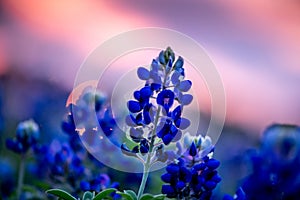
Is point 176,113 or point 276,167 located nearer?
Answer: point 176,113

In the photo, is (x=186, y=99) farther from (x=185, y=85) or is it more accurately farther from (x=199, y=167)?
(x=199, y=167)

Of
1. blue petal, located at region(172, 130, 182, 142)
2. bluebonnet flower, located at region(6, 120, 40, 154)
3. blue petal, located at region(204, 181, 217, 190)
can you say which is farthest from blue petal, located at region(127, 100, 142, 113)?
bluebonnet flower, located at region(6, 120, 40, 154)

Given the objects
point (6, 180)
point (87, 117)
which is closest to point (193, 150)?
point (87, 117)

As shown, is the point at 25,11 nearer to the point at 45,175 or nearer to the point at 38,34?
the point at 38,34

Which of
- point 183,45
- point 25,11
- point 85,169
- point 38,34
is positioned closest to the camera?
point 85,169

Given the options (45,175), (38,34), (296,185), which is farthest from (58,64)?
(296,185)

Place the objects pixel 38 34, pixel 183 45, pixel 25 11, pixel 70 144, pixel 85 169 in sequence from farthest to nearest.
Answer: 1. pixel 25 11
2. pixel 38 34
3. pixel 183 45
4. pixel 70 144
5. pixel 85 169

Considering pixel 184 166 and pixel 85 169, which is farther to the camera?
pixel 85 169
